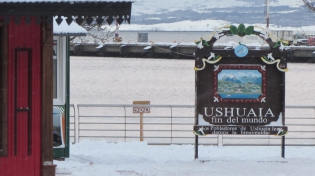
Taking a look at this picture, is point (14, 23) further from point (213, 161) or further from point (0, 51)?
point (213, 161)

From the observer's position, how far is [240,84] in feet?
43.5

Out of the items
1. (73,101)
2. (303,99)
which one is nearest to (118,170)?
(73,101)

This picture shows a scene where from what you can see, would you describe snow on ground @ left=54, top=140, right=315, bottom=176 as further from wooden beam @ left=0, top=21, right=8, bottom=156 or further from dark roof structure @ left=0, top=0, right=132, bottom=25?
dark roof structure @ left=0, top=0, right=132, bottom=25

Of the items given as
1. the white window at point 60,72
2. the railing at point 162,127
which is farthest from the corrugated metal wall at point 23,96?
the railing at point 162,127

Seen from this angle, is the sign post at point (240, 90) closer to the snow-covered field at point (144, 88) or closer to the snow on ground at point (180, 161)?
the snow on ground at point (180, 161)

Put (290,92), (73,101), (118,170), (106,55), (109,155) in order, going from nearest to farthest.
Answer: (118,170) < (109,155) < (73,101) < (290,92) < (106,55)

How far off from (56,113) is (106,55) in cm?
7625

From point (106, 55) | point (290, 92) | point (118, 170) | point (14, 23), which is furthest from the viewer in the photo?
point (106, 55)

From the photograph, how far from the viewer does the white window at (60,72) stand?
1275 cm

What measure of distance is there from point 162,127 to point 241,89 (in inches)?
296

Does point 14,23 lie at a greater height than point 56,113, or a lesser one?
greater

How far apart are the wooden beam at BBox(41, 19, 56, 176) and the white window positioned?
2841 millimetres

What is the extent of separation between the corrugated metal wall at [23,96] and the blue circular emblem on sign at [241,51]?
4371 mm

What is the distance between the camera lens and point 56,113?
41.9ft
